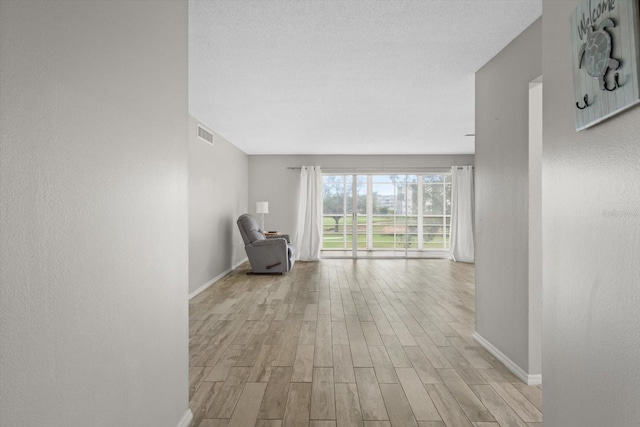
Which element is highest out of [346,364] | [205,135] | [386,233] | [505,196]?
[205,135]

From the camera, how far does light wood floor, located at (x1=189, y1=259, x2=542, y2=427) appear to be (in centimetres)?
212

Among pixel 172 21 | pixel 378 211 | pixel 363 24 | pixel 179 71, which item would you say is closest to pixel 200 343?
pixel 179 71

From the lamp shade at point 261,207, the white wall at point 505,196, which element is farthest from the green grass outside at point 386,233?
the white wall at point 505,196

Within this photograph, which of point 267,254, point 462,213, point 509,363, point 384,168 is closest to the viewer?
point 509,363

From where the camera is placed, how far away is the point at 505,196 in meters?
2.90

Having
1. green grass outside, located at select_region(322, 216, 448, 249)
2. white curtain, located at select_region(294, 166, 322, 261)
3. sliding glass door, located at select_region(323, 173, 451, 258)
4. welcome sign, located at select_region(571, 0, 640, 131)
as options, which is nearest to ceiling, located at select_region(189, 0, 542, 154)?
welcome sign, located at select_region(571, 0, 640, 131)

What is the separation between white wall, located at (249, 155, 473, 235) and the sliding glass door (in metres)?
0.34

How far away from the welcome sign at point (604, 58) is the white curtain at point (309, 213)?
7.36m

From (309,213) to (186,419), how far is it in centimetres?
669

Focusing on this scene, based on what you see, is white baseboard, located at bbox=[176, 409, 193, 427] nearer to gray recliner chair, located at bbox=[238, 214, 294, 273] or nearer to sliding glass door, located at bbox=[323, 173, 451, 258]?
gray recliner chair, located at bbox=[238, 214, 294, 273]

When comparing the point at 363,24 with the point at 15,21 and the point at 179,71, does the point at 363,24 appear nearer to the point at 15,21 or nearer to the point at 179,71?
the point at 179,71

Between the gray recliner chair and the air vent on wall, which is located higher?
the air vent on wall

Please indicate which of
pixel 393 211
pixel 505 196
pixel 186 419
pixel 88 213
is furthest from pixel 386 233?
pixel 88 213

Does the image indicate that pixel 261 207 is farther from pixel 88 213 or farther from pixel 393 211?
pixel 88 213
